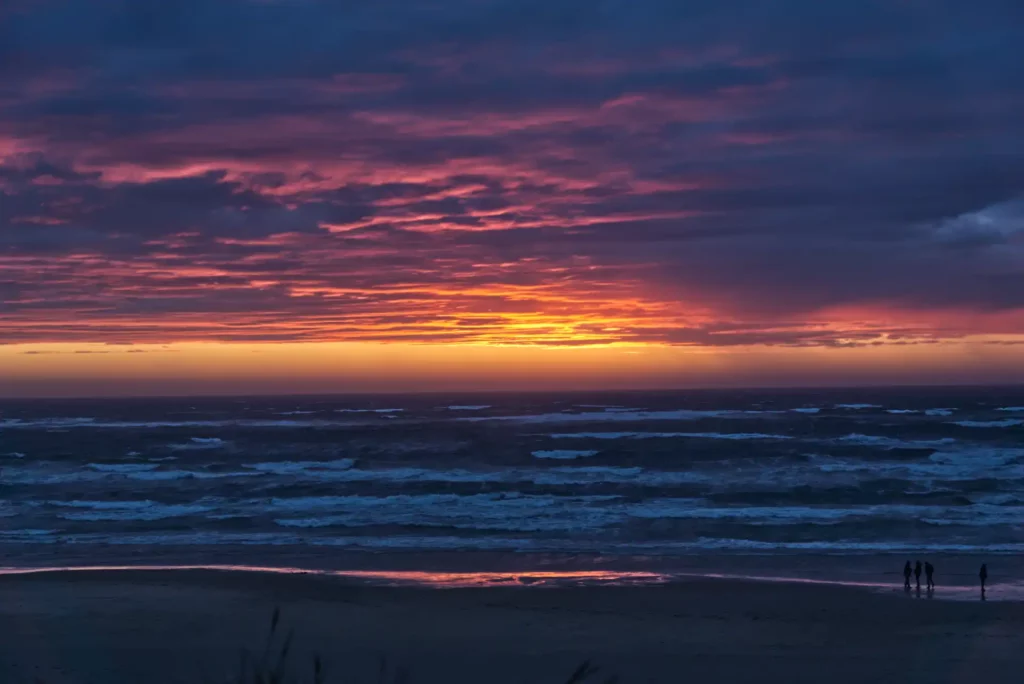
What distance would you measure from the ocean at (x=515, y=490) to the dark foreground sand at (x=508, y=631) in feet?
15.2

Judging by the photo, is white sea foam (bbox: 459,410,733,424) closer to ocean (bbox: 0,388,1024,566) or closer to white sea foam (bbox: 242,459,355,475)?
ocean (bbox: 0,388,1024,566)

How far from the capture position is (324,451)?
47.6 meters

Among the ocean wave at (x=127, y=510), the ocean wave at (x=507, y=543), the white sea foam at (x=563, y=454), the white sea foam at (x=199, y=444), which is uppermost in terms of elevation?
the white sea foam at (x=199, y=444)

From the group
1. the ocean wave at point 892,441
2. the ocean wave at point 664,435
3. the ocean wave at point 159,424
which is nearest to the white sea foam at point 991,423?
the ocean wave at point 892,441

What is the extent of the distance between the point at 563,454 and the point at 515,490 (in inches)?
535

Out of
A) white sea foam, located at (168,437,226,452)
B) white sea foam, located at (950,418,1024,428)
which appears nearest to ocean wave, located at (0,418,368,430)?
white sea foam, located at (168,437,226,452)

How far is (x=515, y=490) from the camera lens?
33.4 m

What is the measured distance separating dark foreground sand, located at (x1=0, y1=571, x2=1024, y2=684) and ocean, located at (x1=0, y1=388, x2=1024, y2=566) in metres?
4.64

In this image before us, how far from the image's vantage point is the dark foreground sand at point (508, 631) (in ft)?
41.3

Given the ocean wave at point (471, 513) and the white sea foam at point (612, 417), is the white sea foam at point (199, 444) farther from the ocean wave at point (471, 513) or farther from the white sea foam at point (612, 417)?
the white sea foam at point (612, 417)

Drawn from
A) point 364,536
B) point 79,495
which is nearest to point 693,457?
point 364,536

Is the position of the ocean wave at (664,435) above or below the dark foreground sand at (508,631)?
above

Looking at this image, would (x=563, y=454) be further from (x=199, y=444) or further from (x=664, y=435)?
(x=199, y=444)

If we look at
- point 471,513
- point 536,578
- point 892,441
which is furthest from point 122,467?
point 892,441
